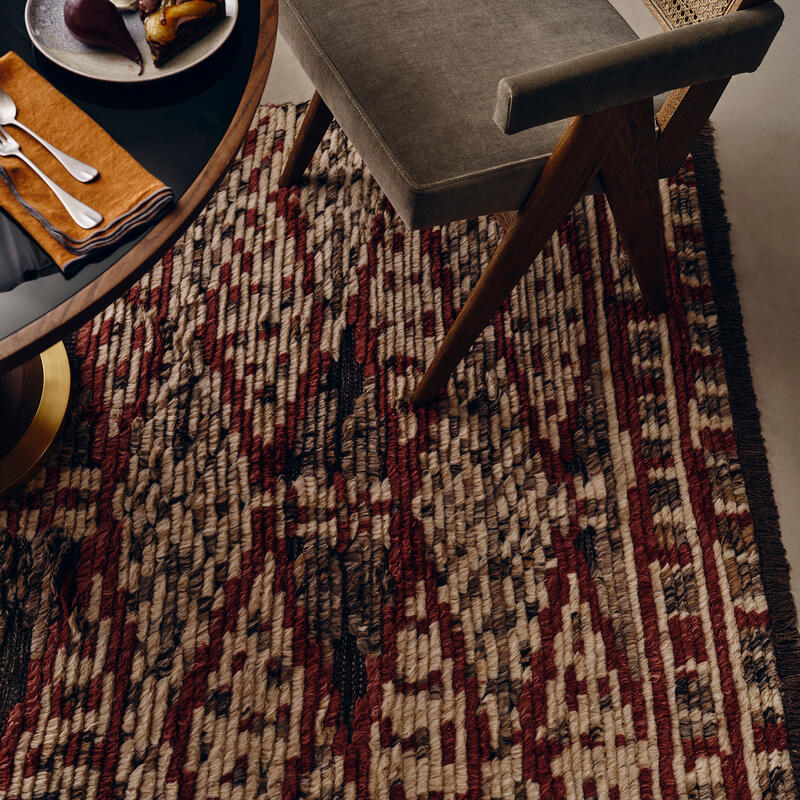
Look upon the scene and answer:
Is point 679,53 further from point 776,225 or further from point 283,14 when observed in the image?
point 776,225

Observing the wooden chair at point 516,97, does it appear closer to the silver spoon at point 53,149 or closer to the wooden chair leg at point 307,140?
the wooden chair leg at point 307,140

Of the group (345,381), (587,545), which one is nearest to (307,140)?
(345,381)

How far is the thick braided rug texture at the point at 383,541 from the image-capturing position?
38.7 inches

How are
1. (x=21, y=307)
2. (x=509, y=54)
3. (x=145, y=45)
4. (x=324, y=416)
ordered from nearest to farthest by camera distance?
1. (x=21, y=307)
2. (x=145, y=45)
3. (x=509, y=54)
4. (x=324, y=416)

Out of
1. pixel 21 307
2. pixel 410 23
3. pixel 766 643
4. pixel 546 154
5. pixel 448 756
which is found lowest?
pixel 766 643

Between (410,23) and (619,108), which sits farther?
(410,23)

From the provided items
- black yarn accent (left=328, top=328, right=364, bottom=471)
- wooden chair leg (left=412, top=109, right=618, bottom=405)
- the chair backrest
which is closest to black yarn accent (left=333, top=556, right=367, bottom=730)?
black yarn accent (left=328, top=328, right=364, bottom=471)

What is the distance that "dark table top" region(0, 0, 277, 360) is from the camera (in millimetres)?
798

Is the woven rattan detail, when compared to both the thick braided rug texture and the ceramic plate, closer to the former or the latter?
the thick braided rug texture

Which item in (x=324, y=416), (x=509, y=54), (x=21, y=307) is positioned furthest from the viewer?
(x=324, y=416)

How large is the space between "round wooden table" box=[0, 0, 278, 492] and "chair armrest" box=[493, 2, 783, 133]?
0.28 meters

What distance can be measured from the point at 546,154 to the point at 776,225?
0.69 metres

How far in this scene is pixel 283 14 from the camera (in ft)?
3.39

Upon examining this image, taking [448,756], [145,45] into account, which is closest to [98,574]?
[448,756]
